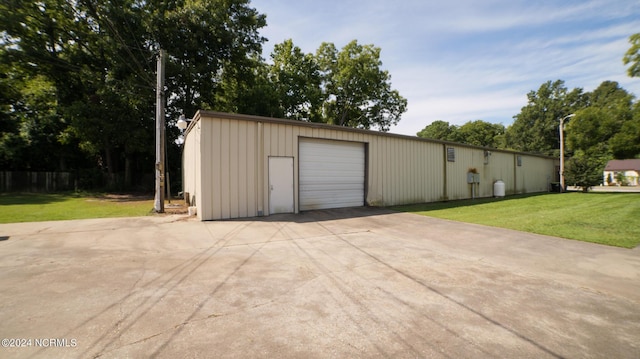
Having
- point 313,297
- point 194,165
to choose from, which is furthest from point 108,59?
point 313,297

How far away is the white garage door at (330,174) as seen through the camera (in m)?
10.3

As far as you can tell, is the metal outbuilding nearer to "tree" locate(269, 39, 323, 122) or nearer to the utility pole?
the utility pole

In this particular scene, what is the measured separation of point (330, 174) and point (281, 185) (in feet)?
7.86

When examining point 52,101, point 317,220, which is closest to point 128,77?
point 52,101

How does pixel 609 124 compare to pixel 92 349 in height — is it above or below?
above

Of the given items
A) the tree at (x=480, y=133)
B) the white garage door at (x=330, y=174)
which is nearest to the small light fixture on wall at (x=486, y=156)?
the white garage door at (x=330, y=174)

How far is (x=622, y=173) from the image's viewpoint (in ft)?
154

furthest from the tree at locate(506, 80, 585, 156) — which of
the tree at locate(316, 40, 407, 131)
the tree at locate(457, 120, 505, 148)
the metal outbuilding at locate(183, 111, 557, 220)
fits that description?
the metal outbuilding at locate(183, 111, 557, 220)

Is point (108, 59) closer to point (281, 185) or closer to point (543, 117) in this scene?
point (281, 185)

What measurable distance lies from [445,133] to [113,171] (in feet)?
212

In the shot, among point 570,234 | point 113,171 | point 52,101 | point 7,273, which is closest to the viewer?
point 7,273

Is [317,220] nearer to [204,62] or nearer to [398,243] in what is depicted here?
[398,243]

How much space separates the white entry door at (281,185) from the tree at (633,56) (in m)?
19.2

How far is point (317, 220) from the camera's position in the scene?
8.69 meters
